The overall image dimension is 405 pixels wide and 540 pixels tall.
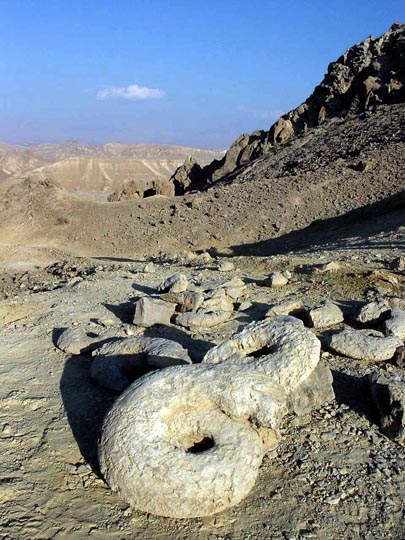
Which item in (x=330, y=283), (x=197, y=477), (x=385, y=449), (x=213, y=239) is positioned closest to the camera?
(x=197, y=477)

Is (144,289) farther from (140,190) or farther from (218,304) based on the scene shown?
(140,190)

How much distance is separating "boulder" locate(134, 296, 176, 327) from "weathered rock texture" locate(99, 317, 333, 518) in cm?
217

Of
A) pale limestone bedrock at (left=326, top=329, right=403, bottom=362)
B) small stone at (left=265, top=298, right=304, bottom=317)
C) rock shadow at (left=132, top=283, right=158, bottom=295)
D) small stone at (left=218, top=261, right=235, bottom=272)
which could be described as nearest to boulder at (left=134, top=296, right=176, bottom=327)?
small stone at (left=265, top=298, right=304, bottom=317)

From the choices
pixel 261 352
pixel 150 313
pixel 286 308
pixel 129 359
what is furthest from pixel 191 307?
pixel 261 352

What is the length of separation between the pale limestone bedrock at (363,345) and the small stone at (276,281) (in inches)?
92.4

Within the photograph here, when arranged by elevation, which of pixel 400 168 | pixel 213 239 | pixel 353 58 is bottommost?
pixel 213 239

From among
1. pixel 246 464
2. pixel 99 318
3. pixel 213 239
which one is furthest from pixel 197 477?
pixel 213 239

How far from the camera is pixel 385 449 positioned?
146 inches

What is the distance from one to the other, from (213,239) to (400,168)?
24.5 ft

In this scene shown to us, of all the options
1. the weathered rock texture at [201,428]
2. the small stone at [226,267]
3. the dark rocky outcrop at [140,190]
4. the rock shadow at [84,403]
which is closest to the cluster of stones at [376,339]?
the weathered rock texture at [201,428]

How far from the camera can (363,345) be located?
4.96 meters

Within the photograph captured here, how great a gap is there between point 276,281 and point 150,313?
225cm

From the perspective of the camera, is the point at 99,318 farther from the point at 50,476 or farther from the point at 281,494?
the point at 281,494

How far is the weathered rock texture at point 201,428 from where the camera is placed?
301 centimetres
